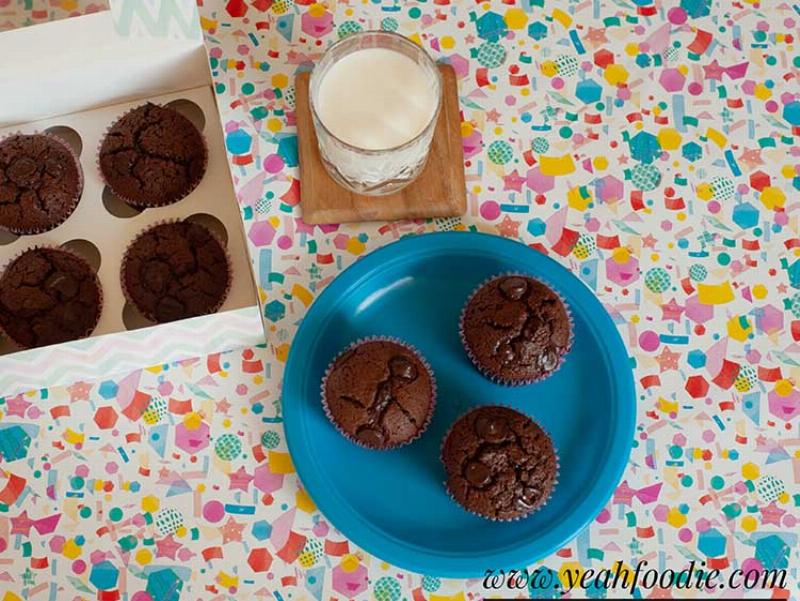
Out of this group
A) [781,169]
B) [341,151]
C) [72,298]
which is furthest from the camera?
[781,169]

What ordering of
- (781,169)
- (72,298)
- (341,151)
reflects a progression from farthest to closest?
(781,169)
(72,298)
(341,151)

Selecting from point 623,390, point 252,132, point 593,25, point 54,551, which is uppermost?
point 593,25

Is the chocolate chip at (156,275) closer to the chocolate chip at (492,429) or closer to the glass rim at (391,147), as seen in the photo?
the glass rim at (391,147)

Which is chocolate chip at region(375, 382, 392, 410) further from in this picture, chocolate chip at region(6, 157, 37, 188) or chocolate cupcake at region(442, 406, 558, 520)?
chocolate chip at region(6, 157, 37, 188)

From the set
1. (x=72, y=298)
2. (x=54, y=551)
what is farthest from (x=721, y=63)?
(x=54, y=551)

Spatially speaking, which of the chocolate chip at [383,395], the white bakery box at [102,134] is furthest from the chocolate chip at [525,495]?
Answer: the white bakery box at [102,134]

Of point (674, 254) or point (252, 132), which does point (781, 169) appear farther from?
point (252, 132)

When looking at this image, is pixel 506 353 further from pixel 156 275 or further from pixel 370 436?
pixel 156 275

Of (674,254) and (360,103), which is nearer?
(360,103)

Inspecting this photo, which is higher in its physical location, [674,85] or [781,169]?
[674,85]
